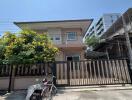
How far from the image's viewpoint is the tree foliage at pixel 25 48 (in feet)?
30.3

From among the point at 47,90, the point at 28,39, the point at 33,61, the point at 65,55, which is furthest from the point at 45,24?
the point at 47,90

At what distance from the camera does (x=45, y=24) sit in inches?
648

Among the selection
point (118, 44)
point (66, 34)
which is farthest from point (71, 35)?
point (118, 44)

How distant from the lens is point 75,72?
34.8 ft

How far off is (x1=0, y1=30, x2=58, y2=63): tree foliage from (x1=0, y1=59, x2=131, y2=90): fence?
558mm

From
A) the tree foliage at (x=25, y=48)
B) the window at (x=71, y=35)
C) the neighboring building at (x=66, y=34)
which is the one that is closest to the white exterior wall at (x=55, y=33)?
the neighboring building at (x=66, y=34)

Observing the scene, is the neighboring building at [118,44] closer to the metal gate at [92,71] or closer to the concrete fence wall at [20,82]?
the metal gate at [92,71]

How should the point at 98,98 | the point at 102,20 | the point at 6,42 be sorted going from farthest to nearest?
1. the point at 102,20
2. the point at 6,42
3. the point at 98,98

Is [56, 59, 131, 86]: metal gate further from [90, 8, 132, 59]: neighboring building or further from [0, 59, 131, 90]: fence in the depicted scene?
[90, 8, 132, 59]: neighboring building

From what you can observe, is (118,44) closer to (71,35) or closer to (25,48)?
(71,35)

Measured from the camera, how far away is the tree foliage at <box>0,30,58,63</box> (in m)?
9.24

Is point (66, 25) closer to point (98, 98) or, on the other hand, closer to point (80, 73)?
point (80, 73)

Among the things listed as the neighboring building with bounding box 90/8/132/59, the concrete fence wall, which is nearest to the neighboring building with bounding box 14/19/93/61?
the neighboring building with bounding box 90/8/132/59

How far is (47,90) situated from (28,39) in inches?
177
